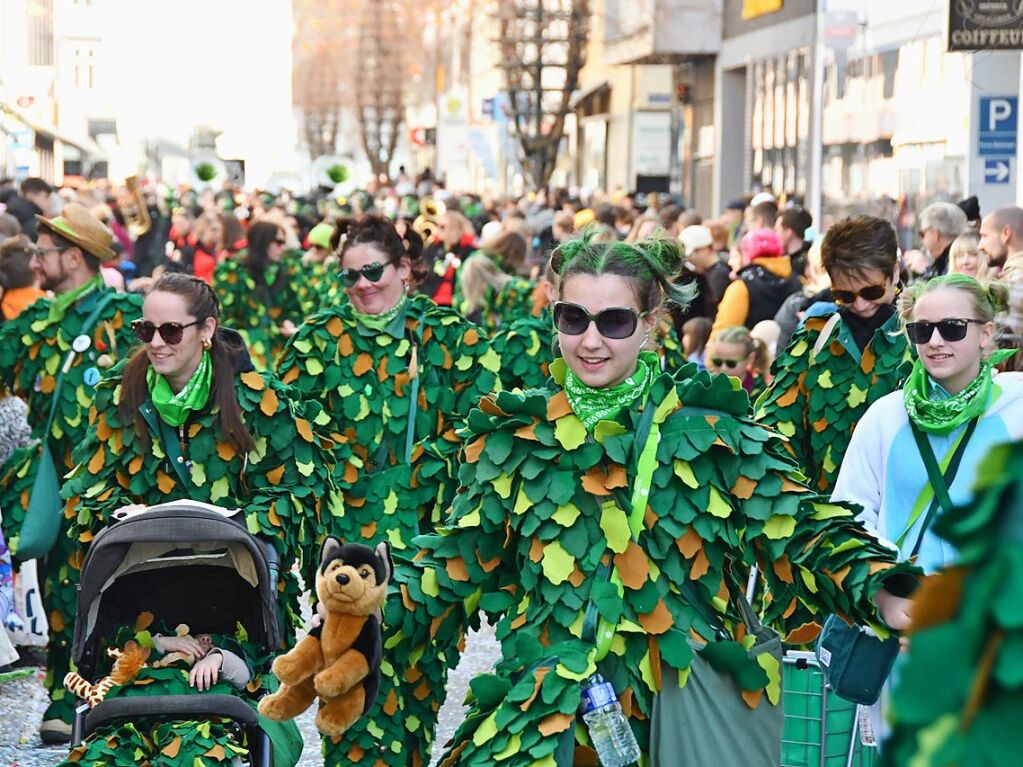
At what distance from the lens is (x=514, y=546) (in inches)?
159

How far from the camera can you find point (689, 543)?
3928 mm

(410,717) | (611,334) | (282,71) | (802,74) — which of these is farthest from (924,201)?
(282,71)

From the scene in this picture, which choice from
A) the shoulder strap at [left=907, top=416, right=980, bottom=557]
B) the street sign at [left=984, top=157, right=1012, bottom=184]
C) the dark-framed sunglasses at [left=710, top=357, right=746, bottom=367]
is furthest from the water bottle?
the street sign at [left=984, top=157, right=1012, bottom=184]

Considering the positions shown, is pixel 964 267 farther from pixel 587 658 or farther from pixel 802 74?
pixel 802 74

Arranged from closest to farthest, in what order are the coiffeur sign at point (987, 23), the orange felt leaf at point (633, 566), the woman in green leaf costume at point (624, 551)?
1. the woman in green leaf costume at point (624, 551)
2. the orange felt leaf at point (633, 566)
3. the coiffeur sign at point (987, 23)

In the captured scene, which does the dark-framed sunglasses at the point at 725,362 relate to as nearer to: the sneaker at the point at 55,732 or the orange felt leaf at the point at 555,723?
the sneaker at the point at 55,732

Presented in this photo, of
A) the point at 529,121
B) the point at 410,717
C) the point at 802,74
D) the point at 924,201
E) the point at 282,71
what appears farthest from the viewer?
the point at 282,71

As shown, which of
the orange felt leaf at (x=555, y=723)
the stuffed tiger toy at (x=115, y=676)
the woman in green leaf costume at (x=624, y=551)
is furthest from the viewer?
the stuffed tiger toy at (x=115, y=676)

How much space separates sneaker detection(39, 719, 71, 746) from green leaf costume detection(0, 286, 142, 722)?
3cm

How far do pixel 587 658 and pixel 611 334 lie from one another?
0.69 metres

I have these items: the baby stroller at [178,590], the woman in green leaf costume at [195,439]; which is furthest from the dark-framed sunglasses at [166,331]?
the baby stroller at [178,590]

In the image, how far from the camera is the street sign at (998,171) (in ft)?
55.6

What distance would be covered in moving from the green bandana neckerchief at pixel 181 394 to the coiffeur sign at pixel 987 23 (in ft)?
31.3

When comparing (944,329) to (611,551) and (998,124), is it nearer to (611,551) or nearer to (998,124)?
(611,551)
